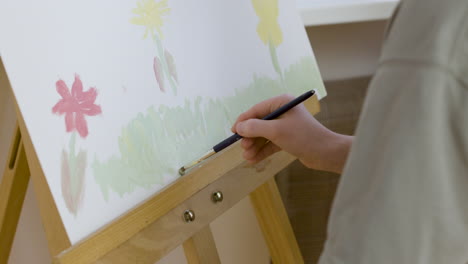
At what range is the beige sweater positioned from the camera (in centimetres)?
45

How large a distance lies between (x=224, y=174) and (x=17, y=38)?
43 cm

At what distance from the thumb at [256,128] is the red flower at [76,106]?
0.24m

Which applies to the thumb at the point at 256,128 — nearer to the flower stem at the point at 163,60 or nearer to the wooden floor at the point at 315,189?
the flower stem at the point at 163,60

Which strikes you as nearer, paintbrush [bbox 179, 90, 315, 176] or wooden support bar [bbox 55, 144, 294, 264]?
wooden support bar [bbox 55, 144, 294, 264]

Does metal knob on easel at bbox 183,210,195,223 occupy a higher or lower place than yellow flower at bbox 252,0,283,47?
lower

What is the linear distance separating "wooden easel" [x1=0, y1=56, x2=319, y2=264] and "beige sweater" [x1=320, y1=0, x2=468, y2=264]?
46 cm

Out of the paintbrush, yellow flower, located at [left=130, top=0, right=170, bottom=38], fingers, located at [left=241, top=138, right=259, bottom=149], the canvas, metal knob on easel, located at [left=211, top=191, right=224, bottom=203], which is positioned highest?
yellow flower, located at [left=130, top=0, right=170, bottom=38]

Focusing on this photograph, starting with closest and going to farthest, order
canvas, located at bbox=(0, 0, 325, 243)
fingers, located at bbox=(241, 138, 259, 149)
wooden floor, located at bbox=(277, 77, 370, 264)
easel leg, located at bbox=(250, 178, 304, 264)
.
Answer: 1. canvas, located at bbox=(0, 0, 325, 243)
2. fingers, located at bbox=(241, 138, 259, 149)
3. easel leg, located at bbox=(250, 178, 304, 264)
4. wooden floor, located at bbox=(277, 77, 370, 264)

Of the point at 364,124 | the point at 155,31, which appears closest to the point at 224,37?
the point at 155,31

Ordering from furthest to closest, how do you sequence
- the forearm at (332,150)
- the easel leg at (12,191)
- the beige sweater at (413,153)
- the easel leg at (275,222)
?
the easel leg at (275,222) → the easel leg at (12,191) → the forearm at (332,150) → the beige sweater at (413,153)

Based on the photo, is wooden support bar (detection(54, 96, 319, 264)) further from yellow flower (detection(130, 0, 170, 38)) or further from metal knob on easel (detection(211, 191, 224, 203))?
yellow flower (detection(130, 0, 170, 38))

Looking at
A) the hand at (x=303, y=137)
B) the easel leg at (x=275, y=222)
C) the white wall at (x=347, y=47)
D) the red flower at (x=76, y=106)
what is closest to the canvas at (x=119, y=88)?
the red flower at (x=76, y=106)

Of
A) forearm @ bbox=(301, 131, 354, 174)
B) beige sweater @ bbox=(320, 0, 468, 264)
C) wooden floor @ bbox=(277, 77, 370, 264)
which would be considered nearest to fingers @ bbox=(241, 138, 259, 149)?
forearm @ bbox=(301, 131, 354, 174)

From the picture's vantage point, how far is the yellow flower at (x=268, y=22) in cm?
128
